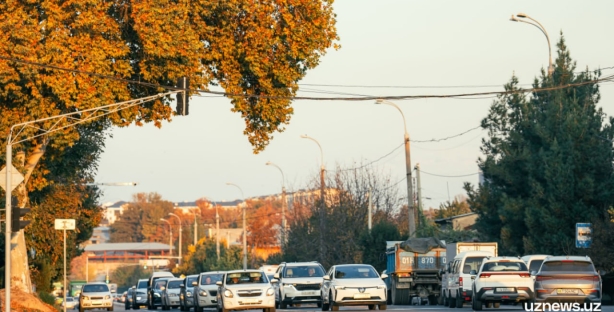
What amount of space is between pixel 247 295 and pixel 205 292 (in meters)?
7.14

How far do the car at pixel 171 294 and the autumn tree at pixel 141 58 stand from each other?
1199 centimetres

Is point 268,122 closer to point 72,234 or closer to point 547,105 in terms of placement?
point 547,105

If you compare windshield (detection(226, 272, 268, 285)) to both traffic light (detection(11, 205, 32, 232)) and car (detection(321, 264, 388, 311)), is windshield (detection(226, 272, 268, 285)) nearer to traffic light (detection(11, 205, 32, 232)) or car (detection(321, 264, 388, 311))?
car (detection(321, 264, 388, 311))

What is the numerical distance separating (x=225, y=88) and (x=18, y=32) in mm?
8128

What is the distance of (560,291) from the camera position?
99.7 ft

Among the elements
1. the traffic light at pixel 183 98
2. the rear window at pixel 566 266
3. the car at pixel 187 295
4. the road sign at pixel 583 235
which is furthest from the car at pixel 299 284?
the rear window at pixel 566 266

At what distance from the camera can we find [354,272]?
36.2 metres

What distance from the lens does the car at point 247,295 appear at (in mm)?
35750

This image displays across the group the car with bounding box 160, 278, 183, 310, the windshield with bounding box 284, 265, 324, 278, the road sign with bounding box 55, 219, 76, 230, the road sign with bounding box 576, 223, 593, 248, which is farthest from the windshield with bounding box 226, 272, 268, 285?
the car with bounding box 160, 278, 183, 310

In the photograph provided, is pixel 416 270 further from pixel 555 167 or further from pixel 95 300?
pixel 95 300

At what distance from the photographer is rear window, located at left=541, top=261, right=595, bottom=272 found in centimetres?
3070

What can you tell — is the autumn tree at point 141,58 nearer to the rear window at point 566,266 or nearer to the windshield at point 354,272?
the windshield at point 354,272

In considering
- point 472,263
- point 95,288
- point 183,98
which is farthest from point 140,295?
point 183,98

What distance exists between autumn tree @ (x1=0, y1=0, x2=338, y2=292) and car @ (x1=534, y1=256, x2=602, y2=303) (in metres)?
12.0
